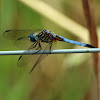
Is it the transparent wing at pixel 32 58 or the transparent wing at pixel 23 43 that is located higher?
the transparent wing at pixel 23 43

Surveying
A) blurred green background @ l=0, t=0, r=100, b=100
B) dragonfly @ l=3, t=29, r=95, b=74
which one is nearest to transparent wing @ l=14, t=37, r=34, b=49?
dragonfly @ l=3, t=29, r=95, b=74

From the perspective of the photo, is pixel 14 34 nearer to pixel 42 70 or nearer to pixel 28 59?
pixel 28 59

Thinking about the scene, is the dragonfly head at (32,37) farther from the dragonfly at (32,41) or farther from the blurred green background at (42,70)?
the blurred green background at (42,70)

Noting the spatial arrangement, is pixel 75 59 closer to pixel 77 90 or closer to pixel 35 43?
pixel 77 90

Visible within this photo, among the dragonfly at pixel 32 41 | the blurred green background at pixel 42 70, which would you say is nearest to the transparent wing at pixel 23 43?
the dragonfly at pixel 32 41

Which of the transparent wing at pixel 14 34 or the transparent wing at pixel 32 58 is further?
the transparent wing at pixel 14 34

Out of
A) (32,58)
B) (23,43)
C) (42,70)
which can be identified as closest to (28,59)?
(32,58)
